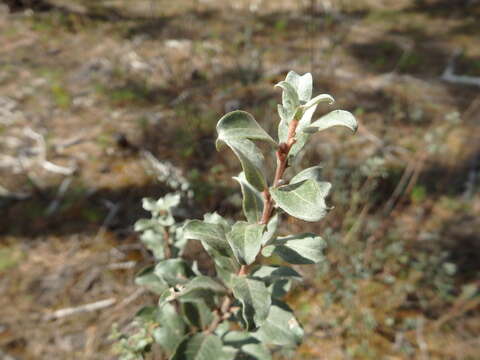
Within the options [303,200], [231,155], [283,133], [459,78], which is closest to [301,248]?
[303,200]

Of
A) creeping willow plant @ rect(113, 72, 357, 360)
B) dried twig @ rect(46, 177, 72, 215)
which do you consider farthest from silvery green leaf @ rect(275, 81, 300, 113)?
dried twig @ rect(46, 177, 72, 215)

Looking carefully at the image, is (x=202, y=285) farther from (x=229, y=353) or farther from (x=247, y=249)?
(x=229, y=353)

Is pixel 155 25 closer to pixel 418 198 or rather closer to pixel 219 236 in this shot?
pixel 418 198

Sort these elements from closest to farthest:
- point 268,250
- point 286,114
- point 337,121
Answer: point 337,121, point 286,114, point 268,250

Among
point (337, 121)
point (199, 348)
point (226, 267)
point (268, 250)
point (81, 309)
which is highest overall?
point (337, 121)

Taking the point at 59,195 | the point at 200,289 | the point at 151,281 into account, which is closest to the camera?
the point at 200,289

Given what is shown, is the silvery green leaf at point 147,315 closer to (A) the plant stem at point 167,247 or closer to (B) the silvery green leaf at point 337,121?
(A) the plant stem at point 167,247
